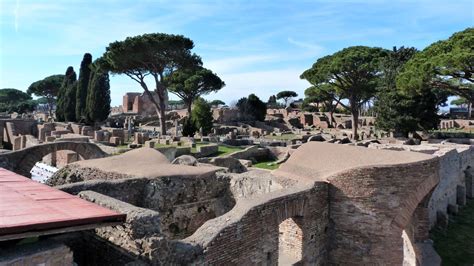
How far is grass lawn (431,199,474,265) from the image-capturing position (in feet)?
33.9

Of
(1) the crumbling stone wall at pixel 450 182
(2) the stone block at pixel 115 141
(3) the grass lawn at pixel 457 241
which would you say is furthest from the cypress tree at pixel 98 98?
(3) the grass lawn at pixel 457 241

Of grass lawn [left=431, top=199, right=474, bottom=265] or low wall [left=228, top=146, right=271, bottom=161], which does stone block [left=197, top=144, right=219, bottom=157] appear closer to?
low wall [left=228, top=146, right=271, bottom=161]

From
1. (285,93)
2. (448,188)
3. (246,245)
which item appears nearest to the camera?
(246,245)

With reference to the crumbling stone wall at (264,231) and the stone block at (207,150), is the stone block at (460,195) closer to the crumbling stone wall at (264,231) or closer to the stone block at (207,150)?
the crumbling stone wall at (264,231)

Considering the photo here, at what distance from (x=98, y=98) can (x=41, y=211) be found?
1494 inches

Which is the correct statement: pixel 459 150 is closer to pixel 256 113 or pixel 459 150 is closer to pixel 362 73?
pixel 362 73

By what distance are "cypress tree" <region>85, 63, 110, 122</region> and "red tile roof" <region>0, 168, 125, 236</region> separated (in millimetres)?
36411

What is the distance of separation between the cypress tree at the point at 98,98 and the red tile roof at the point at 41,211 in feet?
119

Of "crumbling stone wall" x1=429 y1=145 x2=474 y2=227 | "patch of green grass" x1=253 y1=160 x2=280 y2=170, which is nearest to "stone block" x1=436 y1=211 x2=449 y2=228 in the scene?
"crumbling stone wall" x1=429 y1=145 x2=474 y2=227

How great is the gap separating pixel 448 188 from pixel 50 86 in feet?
210

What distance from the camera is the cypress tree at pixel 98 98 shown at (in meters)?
39.7

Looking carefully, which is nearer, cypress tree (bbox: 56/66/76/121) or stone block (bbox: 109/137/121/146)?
stone block (bbox: 109/137/121/146)

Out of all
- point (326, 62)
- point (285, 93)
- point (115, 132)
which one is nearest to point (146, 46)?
point (115, 132)

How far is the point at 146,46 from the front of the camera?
29.9 m
